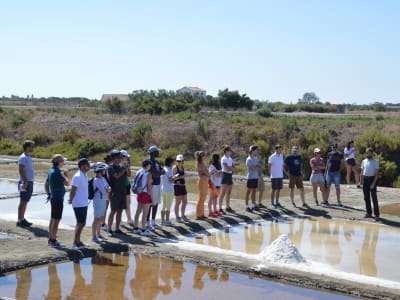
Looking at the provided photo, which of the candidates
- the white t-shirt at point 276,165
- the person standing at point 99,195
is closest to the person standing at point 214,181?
the white t-shirt at point 276,165

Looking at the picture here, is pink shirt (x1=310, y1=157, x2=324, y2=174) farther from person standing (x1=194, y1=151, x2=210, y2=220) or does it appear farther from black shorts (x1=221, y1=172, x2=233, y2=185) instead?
person standing (x1=194, y1=151, x2=210, y2=220)

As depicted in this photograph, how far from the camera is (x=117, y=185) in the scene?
11.5 m

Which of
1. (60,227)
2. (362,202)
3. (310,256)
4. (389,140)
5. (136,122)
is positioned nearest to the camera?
(310,256)

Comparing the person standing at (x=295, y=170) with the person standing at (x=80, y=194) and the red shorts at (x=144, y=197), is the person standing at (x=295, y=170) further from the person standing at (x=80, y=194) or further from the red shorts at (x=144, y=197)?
the person standing at (x=80, y=194)

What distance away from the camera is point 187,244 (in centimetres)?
1087

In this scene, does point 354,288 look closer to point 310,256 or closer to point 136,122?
point 310,256

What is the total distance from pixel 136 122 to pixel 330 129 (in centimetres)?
1328

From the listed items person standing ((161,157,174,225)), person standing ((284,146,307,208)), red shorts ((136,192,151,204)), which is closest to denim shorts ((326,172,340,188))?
person standing ((284,146,307,208))

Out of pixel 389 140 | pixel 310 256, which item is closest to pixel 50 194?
pixel 310 256

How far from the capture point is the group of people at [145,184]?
1052cm

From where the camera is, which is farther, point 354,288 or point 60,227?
point 60,227

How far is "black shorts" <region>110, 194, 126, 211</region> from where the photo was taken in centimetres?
1147

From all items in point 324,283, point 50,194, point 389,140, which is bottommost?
point 324,283

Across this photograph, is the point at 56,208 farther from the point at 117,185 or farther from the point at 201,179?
the point at 201,179
